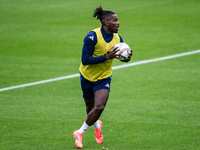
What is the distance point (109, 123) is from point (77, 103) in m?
1.70

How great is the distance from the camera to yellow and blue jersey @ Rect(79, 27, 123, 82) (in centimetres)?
628

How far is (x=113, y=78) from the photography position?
1173cm

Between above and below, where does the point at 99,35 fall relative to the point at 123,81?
above

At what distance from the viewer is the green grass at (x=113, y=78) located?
705 cm

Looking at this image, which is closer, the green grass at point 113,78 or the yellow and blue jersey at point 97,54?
the yellow and blue jersey at point 97,54

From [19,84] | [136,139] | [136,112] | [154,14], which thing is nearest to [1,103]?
[19,84]

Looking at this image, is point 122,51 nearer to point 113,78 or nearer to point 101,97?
point 101,97

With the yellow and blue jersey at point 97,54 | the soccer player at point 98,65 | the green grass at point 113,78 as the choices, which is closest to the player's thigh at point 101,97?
the soccer player at point 98,65

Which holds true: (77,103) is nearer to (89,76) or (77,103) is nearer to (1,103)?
(1,103)

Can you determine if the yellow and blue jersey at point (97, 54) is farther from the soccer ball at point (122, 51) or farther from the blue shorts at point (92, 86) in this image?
the soccer ball at point (122, 51)

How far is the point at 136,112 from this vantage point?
8.48 m

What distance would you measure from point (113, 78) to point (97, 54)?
5303 millimetres

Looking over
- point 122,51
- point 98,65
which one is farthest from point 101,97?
point 122,51

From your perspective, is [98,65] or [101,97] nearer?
[101,97]
